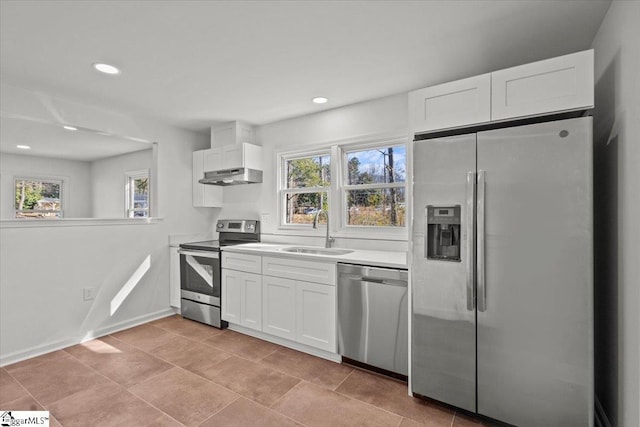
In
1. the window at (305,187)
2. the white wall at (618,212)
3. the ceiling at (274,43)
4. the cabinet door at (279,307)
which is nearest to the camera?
the white wall at (618,212)

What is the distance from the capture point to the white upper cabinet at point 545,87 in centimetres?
166

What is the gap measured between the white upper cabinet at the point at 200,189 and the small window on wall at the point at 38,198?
1419 mm

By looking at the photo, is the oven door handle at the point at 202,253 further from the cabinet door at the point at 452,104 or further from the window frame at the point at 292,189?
the cabinet door at the point at 452,104

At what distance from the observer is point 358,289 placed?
99.7 inches

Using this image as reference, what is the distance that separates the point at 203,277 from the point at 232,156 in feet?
4.77

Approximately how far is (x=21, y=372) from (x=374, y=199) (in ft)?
11.0

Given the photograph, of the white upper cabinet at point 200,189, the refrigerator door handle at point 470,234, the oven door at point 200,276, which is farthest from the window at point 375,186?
the white upper cabinet at point 200,189

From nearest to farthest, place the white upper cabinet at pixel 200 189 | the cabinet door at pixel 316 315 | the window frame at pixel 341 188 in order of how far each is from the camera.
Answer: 1. the cabinet door at pixel 316 315
2. the window frame at pixel 341 188
3. the white upper cabinet at pixel 200 189

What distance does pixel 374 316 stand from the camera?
2.46 meters

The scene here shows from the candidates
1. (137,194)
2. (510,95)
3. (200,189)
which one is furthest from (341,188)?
(137,194)

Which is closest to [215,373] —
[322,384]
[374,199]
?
[322,384]

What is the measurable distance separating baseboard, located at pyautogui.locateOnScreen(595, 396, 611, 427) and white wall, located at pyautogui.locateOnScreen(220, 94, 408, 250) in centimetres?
162

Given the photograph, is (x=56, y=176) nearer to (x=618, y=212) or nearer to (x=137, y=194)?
(x=137, y=194)

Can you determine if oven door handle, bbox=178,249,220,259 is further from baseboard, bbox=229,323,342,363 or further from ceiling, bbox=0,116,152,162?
ceiling, bbox=0,116,152,162
